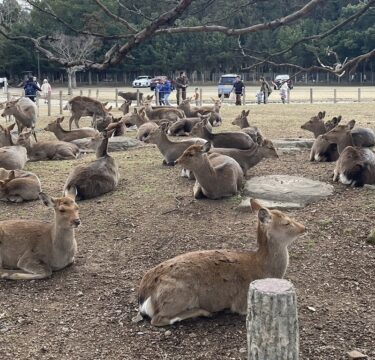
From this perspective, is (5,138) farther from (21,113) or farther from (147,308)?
(147,308)

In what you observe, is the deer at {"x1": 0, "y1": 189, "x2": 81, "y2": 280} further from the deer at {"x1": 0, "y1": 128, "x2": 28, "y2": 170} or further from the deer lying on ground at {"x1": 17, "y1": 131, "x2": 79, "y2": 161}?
the deer lying on ground at {"x1": 17, "y1": 131, "x2": 79, "y2": 161}

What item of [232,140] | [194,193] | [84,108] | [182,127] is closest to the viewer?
[194,193]

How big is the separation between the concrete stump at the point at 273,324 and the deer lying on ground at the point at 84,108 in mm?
15466

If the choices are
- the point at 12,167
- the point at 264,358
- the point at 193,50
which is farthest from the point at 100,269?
the point at 193,50

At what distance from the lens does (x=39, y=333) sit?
4863 mm

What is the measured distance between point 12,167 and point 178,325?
6904 millimetres

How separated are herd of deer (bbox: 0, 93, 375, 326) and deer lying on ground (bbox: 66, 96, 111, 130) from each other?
81 cm

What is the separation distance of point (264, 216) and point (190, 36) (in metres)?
23.2

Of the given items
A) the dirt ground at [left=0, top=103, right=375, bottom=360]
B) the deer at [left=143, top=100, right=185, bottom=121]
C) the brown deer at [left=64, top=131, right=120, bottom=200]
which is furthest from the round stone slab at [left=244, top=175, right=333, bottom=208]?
the deer at [left=143, top=100, right=185, bottom=121]

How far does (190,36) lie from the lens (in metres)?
27.3

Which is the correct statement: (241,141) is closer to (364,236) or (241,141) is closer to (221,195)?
(221,195)

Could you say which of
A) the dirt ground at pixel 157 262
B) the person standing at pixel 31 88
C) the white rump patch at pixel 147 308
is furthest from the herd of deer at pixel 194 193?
the person standing at pixel 31 88

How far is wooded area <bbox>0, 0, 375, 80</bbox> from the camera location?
473 centimetres

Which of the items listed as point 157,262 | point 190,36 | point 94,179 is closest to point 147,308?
point 157,262
